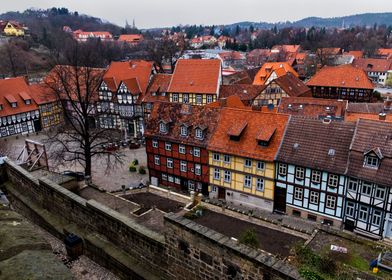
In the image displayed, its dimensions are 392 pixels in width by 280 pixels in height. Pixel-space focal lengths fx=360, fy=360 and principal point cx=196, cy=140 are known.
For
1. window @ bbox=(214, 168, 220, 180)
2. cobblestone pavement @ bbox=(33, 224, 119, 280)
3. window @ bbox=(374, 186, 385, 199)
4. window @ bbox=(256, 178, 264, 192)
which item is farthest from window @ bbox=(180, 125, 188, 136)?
cobblestone pavement @ bbox=(33, 224, 119, 280)

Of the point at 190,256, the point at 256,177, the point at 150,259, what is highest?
the point at 190,256

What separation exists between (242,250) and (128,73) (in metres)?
43.0

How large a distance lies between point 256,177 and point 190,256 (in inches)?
715

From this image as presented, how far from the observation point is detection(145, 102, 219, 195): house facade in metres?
29.1

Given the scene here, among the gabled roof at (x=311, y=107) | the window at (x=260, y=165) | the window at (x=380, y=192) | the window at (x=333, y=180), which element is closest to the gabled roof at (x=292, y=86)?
the gabled roof at (x=311, y=107)

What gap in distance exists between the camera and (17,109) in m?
47.2

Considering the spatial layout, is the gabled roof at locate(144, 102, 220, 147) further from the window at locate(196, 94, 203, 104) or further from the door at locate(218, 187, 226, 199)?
the window at locate(196, 94, 203, 104)

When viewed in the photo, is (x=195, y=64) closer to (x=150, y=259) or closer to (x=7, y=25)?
(x=150, y=259)

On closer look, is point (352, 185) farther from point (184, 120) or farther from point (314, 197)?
point (184, 120)

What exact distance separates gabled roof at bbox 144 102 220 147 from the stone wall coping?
774 inches

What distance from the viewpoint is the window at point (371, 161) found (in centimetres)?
2205

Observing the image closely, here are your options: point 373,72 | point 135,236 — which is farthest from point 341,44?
point 135,236

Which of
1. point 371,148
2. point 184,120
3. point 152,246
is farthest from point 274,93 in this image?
point 152,246

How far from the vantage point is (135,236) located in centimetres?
1053
